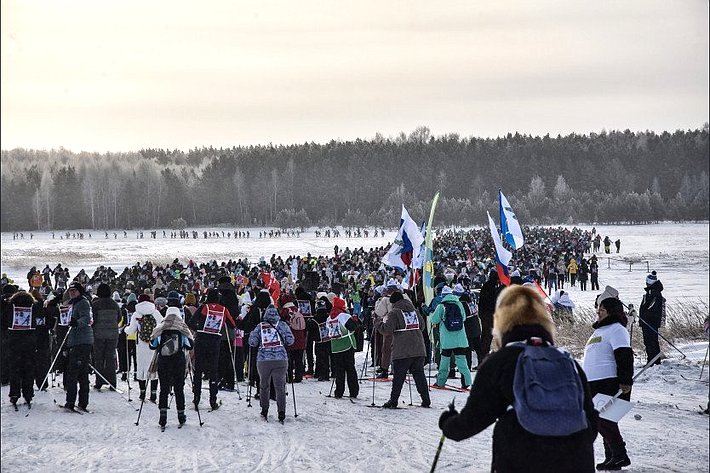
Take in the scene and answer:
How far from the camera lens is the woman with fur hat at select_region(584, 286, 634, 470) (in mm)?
6246

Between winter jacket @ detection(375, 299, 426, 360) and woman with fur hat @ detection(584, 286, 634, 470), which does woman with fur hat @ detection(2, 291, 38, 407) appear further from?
woman with fur hat @ detection(584, 286, 634, 470)

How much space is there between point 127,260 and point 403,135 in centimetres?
12595

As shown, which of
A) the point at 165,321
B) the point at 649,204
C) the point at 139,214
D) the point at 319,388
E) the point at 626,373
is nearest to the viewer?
the point at 626,373

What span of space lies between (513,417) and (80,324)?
23.3 ft

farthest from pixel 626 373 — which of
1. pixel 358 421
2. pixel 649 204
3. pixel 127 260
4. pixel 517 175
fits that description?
pixel 517 175

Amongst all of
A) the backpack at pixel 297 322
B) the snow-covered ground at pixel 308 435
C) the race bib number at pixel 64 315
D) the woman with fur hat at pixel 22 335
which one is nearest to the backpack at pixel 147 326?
the snow-covered ground at pixel 308 435

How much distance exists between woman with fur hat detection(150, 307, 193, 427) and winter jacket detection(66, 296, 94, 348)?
131 cm

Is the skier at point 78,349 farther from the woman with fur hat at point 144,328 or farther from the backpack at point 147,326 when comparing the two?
the backpack at point 147,326

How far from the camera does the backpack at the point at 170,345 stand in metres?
8.70

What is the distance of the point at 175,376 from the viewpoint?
8844 millimetres

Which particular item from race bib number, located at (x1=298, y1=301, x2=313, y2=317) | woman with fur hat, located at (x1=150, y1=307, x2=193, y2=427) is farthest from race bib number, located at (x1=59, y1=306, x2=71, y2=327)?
race bib number, located at (x1=298, y1=301, x2=313, y2=317)

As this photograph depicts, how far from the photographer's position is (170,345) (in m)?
8.70

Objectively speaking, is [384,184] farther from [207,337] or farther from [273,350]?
[273,350]

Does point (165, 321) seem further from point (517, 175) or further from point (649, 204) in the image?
point (517, 175)
